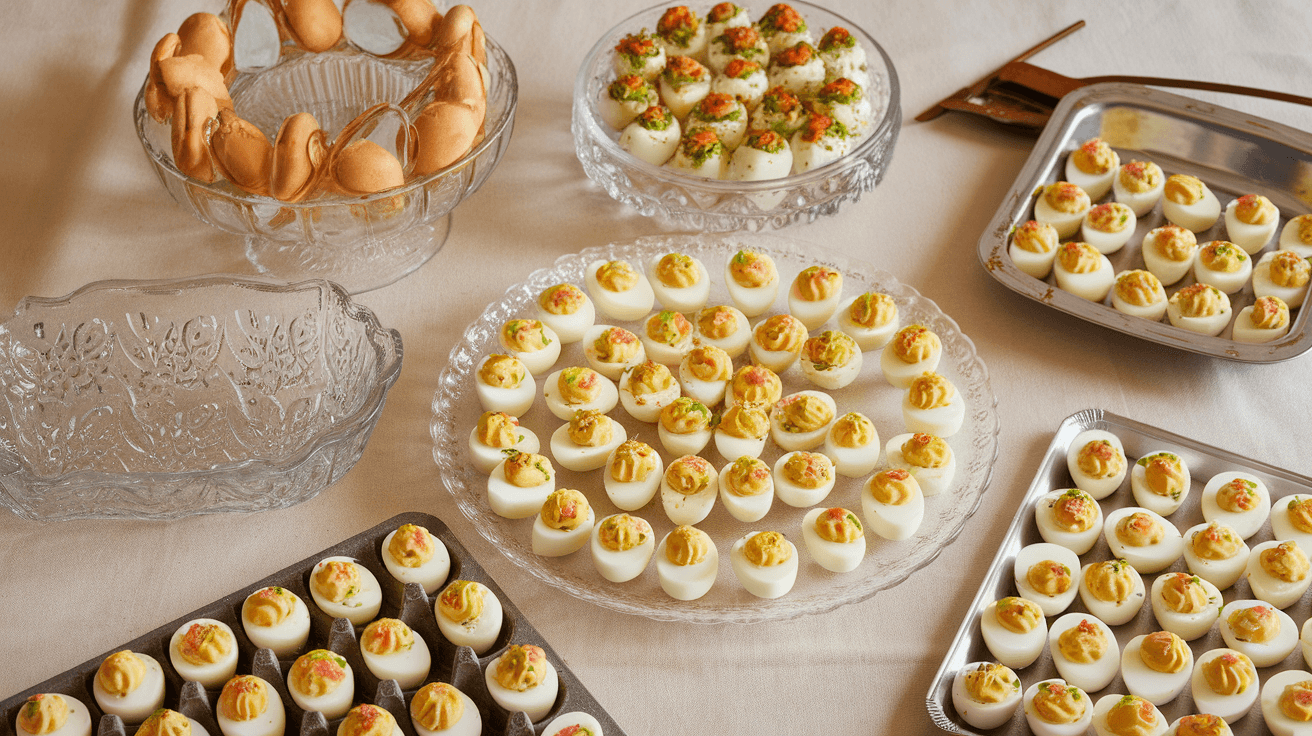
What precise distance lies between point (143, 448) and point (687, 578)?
0.85 m

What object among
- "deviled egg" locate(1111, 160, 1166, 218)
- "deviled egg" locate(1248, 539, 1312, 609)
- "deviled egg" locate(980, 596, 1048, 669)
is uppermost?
"deviled egg" locate(1111, 160, 1166, 218)

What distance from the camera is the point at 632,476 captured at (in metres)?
1.37

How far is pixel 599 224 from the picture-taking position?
1888 millimetres

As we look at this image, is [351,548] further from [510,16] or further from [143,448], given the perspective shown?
[510,16]

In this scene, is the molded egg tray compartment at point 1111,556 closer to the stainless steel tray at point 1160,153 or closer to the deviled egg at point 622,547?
the stainless steel tray at point 1160,153

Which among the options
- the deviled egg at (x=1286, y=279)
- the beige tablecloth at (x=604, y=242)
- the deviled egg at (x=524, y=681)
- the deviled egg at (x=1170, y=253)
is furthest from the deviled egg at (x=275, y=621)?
the deviled egg at (x=1286, y=279)

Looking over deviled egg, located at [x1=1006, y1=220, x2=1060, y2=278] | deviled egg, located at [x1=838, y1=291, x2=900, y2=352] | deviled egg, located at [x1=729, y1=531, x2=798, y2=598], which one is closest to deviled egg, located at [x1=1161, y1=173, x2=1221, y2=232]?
deviled egg, located at [x1=1006, y1=220, x2=1060, y2=278]

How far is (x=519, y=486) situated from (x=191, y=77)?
2.83ft

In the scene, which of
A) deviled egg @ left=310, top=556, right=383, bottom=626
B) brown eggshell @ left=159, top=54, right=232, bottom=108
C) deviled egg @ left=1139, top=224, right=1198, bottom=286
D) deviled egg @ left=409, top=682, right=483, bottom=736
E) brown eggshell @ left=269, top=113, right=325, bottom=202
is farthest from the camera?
deviled egg @ left=1139, top=224, right=1198, bottom=286

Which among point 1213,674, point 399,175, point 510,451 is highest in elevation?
point 399,175

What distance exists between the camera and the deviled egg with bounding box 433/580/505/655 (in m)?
1.23

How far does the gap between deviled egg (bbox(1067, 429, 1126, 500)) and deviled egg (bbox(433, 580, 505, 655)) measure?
0.83 metres

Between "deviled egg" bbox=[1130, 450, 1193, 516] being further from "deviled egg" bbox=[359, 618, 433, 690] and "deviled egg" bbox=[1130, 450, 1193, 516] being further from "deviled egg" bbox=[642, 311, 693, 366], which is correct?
"deviled egg" bbox=[359, 618, 433, 690]

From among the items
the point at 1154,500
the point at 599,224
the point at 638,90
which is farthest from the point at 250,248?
the point at 1154,500
